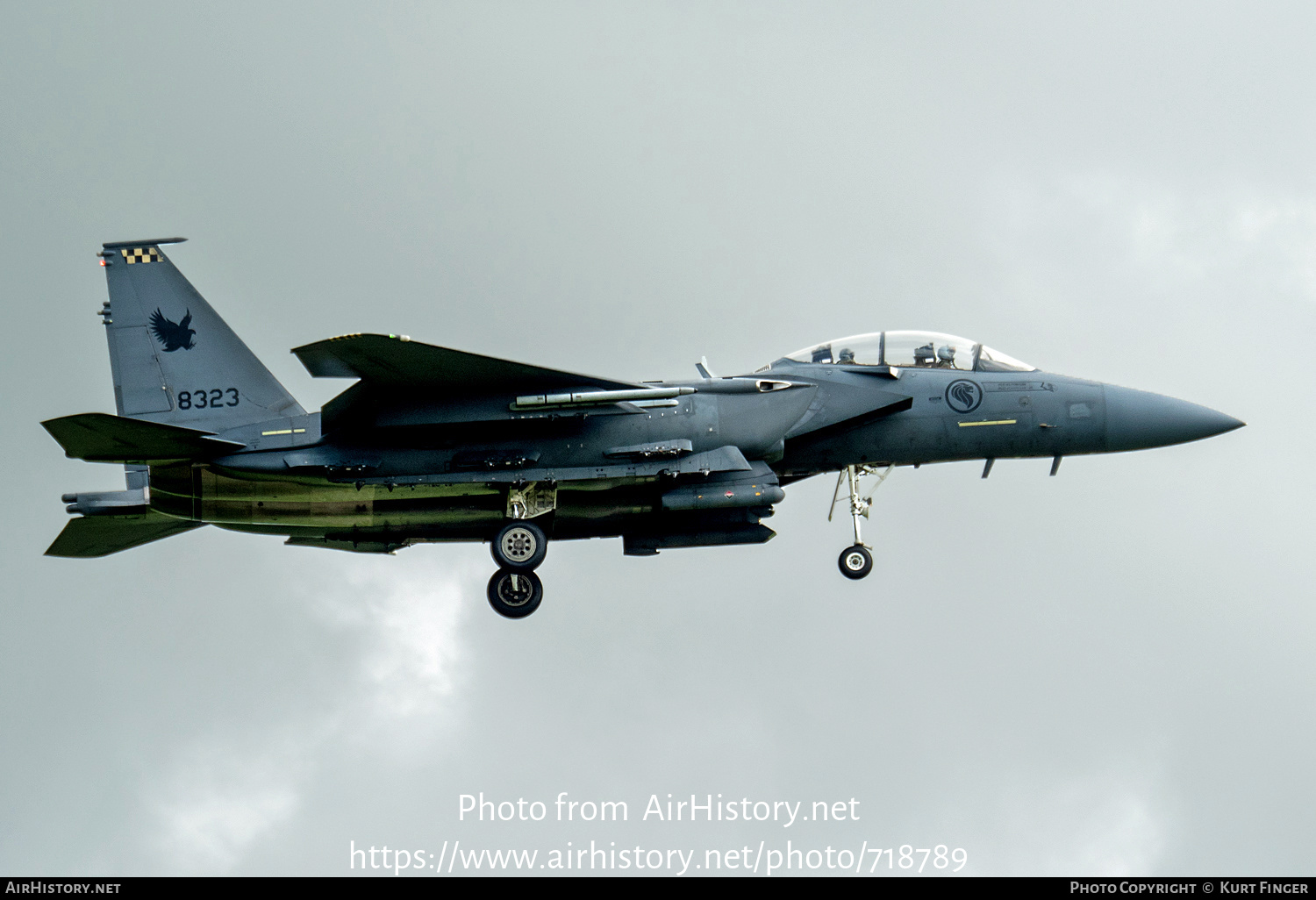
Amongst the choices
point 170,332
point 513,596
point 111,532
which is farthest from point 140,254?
point 513,596

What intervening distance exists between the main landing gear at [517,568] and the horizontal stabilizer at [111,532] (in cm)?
424

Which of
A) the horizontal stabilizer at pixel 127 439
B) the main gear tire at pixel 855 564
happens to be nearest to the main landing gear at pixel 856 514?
the main gear tire at pixel 855 564

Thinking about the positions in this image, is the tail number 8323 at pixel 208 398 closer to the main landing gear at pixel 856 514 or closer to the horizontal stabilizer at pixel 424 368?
the horizontal stabilizer at pixel 424 368

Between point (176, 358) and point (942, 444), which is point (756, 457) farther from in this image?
point (176, 358)

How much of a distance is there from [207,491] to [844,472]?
8.35 meters

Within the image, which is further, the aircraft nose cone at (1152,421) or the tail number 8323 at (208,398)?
the aircraft nose cone at (1152,421)

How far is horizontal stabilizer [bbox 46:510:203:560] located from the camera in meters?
20.2

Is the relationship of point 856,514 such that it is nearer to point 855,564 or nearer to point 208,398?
point 855,564

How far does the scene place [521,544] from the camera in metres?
18.9

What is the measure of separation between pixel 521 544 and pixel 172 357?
208 inches

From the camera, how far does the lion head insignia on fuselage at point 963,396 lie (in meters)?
19.7

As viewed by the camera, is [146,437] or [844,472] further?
[844,472]
